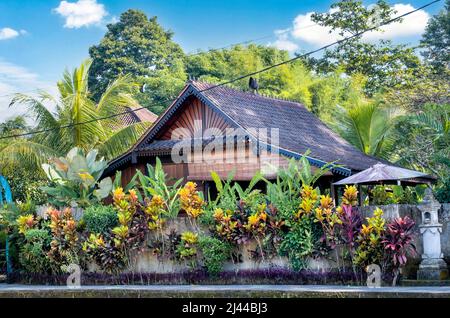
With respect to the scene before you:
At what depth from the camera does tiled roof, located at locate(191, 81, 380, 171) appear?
19.0m

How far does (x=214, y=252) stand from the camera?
12.8 meters

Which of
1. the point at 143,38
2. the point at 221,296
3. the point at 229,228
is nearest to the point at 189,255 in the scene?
the point at 229,228

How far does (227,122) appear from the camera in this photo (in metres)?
18.6

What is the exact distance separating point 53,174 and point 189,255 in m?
3.97

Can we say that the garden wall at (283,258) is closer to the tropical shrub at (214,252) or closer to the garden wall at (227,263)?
the garden wall at (227,263)

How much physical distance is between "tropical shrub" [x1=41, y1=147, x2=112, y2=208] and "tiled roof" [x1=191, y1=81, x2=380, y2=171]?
192 inches

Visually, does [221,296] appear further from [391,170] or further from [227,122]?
[227,122]

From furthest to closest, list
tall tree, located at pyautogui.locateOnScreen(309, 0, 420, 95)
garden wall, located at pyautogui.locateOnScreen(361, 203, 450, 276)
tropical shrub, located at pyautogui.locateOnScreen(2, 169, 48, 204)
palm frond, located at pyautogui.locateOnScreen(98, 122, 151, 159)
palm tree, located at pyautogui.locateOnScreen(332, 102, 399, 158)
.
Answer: tall tree, located at pyautogui.locateOnScreen(309, 0, 420, 95) < tropical shrub, located at pyautogui.locateOnScreen(2, 169, 48, 204) < palm tree, located at pyautogui.locateOnScreen(332, 102, 399, 158) < palm frond, located at pyautogui.locateOnScreen(98, 122, 151, 159) < garden wall, located at pyautogui.locateOnScreen(361, 203, 450, 276)

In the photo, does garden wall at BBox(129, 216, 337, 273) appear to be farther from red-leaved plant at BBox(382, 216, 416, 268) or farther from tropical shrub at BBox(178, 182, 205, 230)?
red-leaved plant at BBox(382, 216, 416, 268)

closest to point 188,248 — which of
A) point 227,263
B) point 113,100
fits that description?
point 227,263

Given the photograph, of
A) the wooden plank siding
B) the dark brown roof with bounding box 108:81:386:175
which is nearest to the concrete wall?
the dark brown roof with bounding box 108:81:386:175

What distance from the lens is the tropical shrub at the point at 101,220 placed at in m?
13.7

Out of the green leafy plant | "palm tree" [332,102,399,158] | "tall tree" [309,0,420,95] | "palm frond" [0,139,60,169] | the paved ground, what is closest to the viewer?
the paved ground

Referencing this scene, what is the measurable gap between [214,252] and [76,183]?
369 cm
